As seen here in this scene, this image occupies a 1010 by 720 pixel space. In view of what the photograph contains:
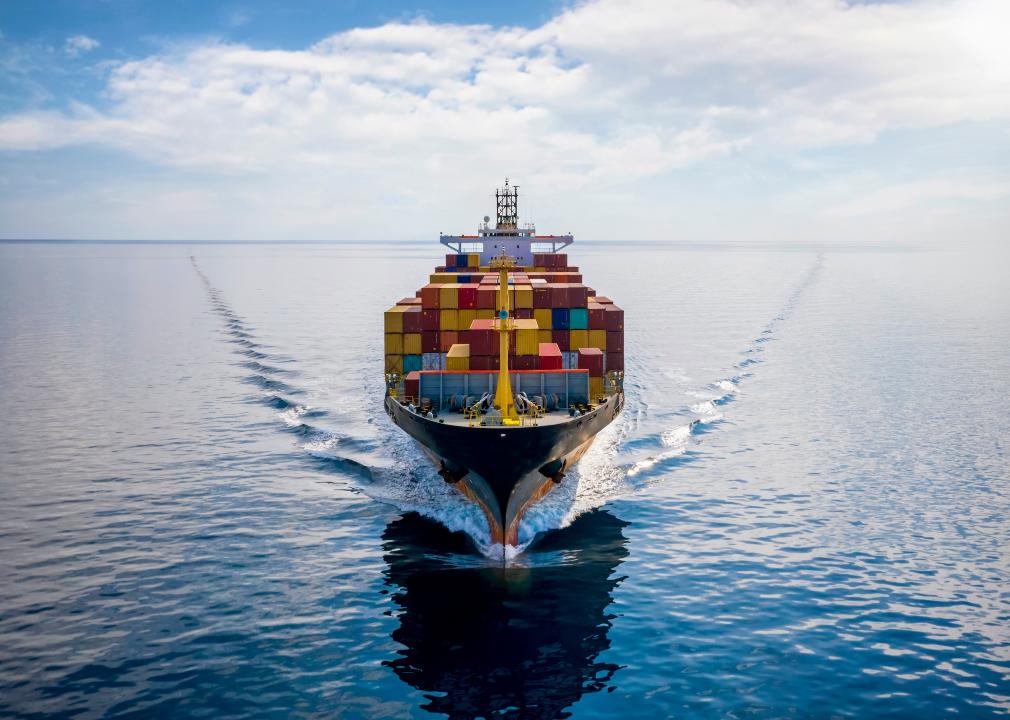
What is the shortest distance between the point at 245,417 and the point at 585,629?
29798 millimetres

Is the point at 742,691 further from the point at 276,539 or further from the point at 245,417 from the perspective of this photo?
the point at 245,417

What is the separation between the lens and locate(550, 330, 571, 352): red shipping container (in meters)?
37.2

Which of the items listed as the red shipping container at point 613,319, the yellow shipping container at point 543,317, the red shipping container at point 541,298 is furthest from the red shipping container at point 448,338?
the red shipping container at point 613,319

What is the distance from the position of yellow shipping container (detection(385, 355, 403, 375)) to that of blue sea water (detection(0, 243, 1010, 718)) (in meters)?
3.83

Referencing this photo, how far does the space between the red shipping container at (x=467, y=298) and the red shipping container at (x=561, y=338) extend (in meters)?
4.24

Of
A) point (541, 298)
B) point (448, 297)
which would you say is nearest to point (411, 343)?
point (448, 297)

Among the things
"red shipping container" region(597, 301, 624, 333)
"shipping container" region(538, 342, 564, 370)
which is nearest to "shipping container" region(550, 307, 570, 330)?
"red shipping container" region(597, 301, 624, 333)

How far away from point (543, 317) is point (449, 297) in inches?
191

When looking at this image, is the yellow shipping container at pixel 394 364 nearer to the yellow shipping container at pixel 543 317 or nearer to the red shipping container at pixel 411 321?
the red shipping container at pixel 411 321

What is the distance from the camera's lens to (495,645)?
19828 millimetres

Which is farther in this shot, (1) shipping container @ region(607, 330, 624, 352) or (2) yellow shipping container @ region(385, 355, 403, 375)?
(1) shipping container @ region(607, 330, 624, 352)

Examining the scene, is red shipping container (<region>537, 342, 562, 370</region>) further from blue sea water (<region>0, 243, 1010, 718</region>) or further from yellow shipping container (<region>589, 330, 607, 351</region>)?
blue sea water (<region>0, 243, 1010, 718</region>)

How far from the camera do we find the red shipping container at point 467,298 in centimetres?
3662

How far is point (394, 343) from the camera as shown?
126ft
